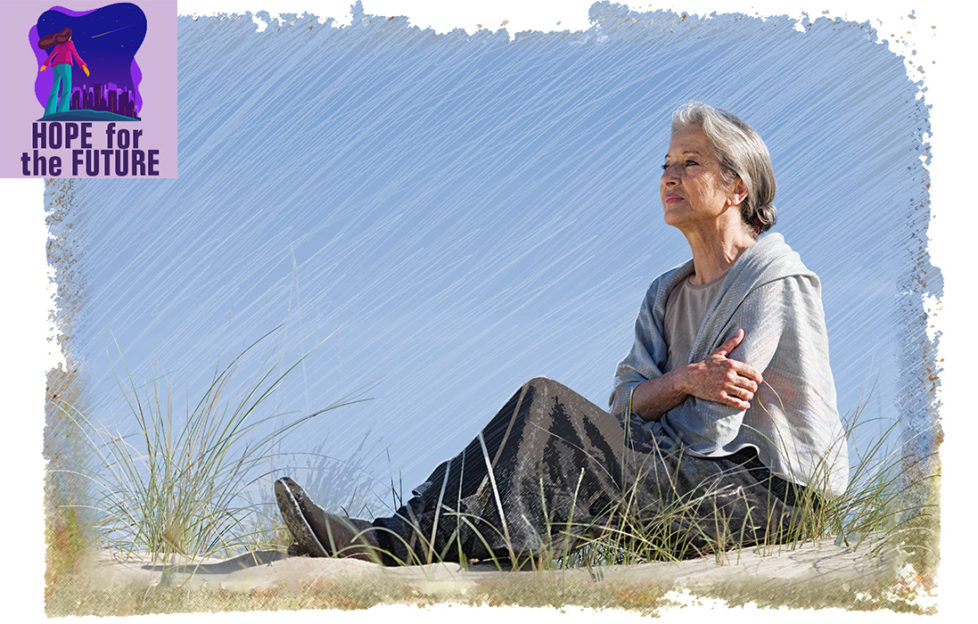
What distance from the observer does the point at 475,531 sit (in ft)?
11.8

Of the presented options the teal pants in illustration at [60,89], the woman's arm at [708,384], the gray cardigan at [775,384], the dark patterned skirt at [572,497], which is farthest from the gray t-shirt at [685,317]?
the teal pants in illustration at [60,89]

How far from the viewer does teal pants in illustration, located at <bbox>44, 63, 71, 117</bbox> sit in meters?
4.28

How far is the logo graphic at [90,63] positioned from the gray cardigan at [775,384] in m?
2.56

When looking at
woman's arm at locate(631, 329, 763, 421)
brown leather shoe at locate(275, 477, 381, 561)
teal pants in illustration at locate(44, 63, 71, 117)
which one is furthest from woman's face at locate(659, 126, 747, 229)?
teal pants in illustration at locate(44, 63, 71, 117)

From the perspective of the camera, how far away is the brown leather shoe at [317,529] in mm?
3615

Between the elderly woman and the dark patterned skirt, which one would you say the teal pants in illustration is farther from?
the dark patterned skirt

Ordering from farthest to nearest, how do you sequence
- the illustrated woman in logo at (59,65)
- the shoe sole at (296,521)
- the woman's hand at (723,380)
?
the illustrated woman in logo at (59,65)
the woman's hand at (723,380)
the shoe sole at (296,521)

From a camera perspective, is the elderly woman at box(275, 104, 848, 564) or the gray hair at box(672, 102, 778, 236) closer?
the elderly woman at box(275, 104, 848, 564)

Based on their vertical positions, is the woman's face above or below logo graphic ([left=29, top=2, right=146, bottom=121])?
below

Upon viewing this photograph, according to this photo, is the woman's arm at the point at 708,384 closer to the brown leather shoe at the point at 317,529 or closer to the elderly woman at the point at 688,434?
the elderly woman at the point at 688,434

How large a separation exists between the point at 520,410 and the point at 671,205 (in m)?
1.18

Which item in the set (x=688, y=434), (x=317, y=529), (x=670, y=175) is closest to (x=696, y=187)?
(x=670, y=175)

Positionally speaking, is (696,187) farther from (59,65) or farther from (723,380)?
(59,65)

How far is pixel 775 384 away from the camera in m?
4.12
